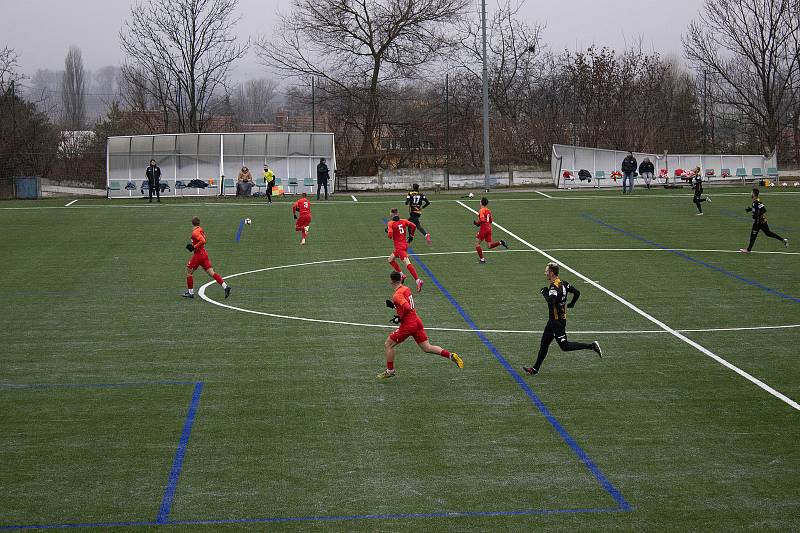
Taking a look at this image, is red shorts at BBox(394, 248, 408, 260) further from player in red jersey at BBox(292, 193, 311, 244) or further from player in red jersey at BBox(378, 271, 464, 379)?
player in red jersey at BBox(378, 271, 464, 379)

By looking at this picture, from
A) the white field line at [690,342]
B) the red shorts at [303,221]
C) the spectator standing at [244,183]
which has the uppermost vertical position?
the spectator standing at [244,183]

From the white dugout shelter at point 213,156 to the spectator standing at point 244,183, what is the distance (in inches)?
149

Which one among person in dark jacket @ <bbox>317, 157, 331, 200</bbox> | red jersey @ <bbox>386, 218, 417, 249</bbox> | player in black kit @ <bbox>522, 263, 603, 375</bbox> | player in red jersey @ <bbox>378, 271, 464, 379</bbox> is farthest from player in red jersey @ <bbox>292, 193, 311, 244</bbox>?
player in black kit @ <bbox>522, 263, 603, 375</bbox>

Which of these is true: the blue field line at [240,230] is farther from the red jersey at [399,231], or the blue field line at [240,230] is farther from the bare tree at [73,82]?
the bare tree at [73,82]

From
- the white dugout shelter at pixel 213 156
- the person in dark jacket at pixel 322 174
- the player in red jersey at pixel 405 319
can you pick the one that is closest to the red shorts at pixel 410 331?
the player in red jersey at pixel 405 319

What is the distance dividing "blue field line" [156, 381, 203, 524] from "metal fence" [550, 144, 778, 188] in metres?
43.4

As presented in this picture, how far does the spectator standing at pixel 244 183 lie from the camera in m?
49.4

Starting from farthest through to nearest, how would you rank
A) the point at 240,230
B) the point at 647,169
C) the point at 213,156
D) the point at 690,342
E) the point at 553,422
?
the point at 213,156 < the point at 647,169 < the point at 240,230 < the point at 690,342 < the point at 553,422

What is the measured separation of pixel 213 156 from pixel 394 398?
41.5 metres

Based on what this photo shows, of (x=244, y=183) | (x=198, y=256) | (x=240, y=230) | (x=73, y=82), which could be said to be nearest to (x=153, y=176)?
(x=244, y=183)

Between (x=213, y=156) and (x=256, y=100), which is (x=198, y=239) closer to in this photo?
(x=213, y=156)

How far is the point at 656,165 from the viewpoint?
58.0m

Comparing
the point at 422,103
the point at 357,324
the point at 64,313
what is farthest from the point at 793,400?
the point at 422,103

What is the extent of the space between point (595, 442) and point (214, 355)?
826 centimetres
